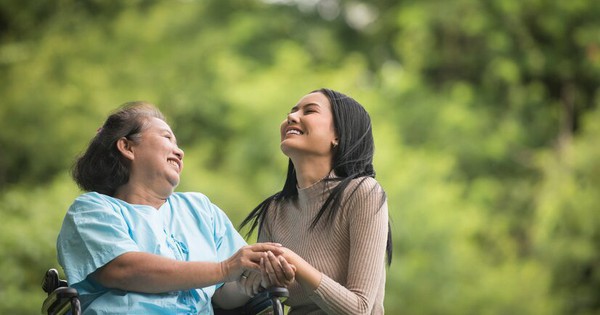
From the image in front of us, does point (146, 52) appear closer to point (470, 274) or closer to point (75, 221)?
point (470, 274)

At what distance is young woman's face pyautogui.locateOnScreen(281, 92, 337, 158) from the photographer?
265cm

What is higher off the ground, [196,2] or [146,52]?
[196,2]

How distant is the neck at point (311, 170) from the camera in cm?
269

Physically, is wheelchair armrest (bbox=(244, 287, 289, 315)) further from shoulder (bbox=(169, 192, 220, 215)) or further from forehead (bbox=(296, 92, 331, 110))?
forehead (bbox=(296, 92, 331, 110))

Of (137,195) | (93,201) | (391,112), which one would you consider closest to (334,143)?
(137,195)

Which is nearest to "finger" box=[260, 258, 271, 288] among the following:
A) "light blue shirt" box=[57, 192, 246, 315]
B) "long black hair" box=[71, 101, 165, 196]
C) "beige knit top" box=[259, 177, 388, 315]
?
"beige knit top" box=[259, 177, 388, 315]

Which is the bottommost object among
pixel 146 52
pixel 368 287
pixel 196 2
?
pixel 368 287

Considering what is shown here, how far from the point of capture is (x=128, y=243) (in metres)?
2.44

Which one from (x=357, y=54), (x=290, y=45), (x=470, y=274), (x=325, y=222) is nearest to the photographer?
(x=325, y=222)

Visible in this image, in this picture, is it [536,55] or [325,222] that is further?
[536,55]

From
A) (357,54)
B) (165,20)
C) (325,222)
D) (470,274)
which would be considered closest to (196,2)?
(165,20)

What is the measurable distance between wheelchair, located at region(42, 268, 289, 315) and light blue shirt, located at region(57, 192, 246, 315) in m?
0.06

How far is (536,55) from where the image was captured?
1388cm

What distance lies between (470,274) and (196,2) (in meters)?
4.58
